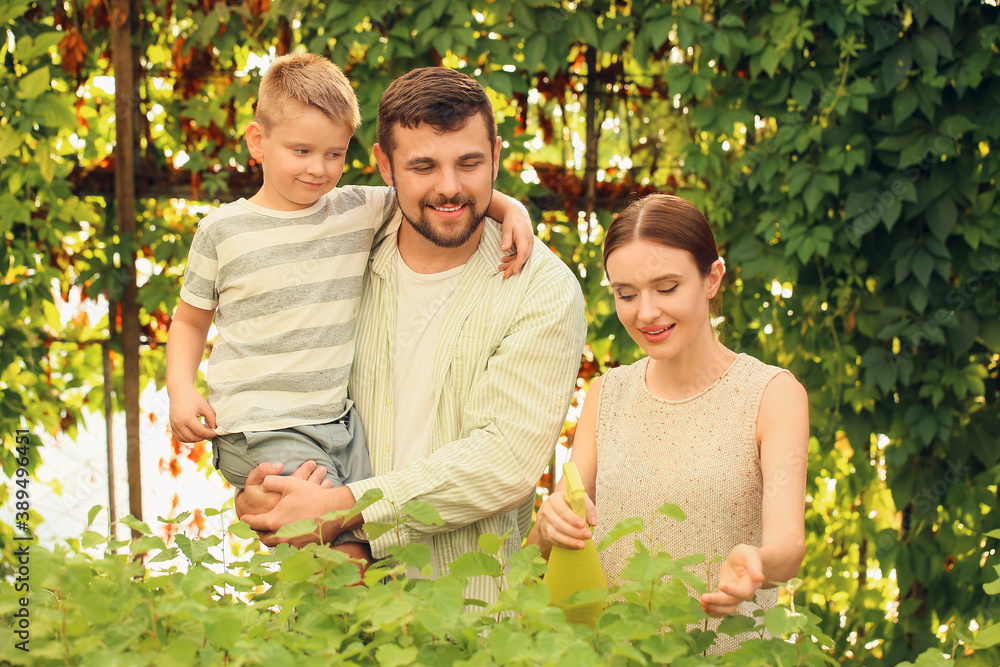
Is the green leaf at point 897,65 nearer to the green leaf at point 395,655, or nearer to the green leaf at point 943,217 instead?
the green leaf at point 943,217

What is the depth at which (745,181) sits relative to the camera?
107 inches

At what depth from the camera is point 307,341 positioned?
5.77ft

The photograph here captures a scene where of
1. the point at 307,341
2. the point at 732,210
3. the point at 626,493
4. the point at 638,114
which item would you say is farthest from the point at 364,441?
the point at 638,114

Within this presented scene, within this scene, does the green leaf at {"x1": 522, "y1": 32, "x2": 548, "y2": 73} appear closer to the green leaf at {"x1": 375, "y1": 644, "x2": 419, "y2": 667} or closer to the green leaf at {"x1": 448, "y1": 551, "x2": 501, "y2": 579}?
the green leaf at {"x1": 448, "y1": 551, "x2": 501, "y2": 579}

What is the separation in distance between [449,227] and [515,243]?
16cm

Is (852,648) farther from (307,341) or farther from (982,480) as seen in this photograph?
(307,341)

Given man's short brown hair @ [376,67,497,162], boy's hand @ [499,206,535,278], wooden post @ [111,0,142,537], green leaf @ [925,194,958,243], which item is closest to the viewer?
man's short brown hair @ [376,67,497,162]

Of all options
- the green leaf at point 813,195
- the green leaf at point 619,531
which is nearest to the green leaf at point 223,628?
the green leaf at point 619,531

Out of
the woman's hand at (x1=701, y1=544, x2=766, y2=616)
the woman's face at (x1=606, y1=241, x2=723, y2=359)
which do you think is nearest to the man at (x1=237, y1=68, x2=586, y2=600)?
the woman's face at (x1=606, y1=241, x2=723, y2=359)

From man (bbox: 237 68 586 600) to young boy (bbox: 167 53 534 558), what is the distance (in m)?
0.07

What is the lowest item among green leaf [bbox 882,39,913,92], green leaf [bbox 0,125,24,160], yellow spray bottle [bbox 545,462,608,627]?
yellow spray bottle [bbox 545,462,608,627]

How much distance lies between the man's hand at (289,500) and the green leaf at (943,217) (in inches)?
75.9

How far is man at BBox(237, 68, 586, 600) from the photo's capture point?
64.2 inches

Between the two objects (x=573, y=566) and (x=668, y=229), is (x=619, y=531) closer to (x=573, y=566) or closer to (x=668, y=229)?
(x=573, y=566)
